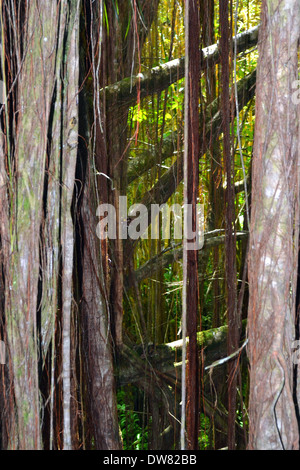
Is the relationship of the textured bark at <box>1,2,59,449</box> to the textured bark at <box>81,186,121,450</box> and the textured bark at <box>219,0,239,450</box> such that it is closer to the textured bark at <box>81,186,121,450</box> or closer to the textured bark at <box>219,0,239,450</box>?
the textured bark at <box>81,186,121,450</box>

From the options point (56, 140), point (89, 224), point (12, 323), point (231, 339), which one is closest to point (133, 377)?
point (231, 339)

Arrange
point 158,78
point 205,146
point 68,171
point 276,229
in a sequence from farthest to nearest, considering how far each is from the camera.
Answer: point 205,146
point 158,78
point 68,171
point 276,229

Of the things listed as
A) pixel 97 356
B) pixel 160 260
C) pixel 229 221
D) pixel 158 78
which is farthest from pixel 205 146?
pixel 97 356

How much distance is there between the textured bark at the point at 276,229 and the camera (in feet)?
4.60

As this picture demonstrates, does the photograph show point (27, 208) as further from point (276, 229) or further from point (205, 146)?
point (205, 146)

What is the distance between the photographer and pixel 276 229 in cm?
142

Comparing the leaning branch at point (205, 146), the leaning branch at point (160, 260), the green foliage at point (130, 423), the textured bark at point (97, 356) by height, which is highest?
the leaning branch at point (205, 146)

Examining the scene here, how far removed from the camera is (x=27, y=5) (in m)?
1.46

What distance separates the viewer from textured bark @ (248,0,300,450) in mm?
1402

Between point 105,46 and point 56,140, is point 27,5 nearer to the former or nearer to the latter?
point 56,140

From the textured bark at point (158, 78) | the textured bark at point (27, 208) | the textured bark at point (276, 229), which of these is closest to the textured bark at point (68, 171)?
the textured bark at point (27, 208)

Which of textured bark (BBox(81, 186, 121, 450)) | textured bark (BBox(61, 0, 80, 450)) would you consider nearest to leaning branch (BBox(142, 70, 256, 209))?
textured bark (BBox(81, 186, 121, 450))

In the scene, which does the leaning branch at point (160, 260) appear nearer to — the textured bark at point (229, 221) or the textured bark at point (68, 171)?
the textured bark at point (229, 221)

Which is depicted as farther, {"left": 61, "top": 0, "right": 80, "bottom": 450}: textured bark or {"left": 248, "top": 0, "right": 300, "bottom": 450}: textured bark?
{"left": 61, "top": 0, "right": 80, "bottom": 450}: textured bark
